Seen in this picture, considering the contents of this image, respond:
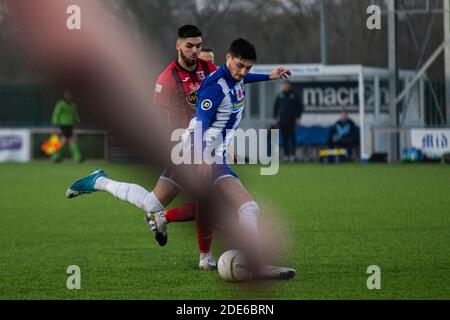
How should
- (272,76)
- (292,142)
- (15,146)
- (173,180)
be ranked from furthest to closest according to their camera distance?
(15,146) < (292,142) < (173,180) < (272,76)

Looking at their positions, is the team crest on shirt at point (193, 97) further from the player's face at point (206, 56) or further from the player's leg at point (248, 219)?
the player's leg at point (248, 219)

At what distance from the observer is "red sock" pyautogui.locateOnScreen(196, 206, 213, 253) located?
1052 cm

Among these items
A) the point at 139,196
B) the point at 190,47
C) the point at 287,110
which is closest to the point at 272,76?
the point at 190,47

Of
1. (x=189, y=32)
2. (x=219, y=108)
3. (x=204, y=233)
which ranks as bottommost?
(x=204, y=233)

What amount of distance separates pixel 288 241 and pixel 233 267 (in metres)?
3.37

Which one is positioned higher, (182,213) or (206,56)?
(206,56)

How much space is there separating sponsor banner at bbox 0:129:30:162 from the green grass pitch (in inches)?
443

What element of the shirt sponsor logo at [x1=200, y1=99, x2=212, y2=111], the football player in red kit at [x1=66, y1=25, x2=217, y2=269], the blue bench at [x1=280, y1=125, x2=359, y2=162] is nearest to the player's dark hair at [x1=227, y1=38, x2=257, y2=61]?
the shirt sponsor logo at [x1=200, y1=99, x2=212, y2=111]

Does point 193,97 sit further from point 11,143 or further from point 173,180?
point 11,143

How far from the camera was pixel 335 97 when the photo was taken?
105 ft

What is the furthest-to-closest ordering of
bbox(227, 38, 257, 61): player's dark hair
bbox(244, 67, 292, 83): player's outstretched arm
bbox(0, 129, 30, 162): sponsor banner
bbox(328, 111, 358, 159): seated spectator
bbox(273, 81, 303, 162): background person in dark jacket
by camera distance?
bbox(0, 129, 30, 162): sponsor banner
bbox(273, 81, 303, 162): background person in dark jacket
bbox(328, 111, 358, 159): seated spectator
bbox(244, 67, 292, 83): player's outstretched arm
bbox(227, 38, 257, 61): player's dark hair

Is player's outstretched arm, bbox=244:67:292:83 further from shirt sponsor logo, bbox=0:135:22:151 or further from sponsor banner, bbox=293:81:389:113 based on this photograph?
shirt sponsor logo, bbox=0:135:22:151

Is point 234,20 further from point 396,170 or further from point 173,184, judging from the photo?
point 173,184

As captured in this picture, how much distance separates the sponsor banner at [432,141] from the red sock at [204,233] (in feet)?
58.7
